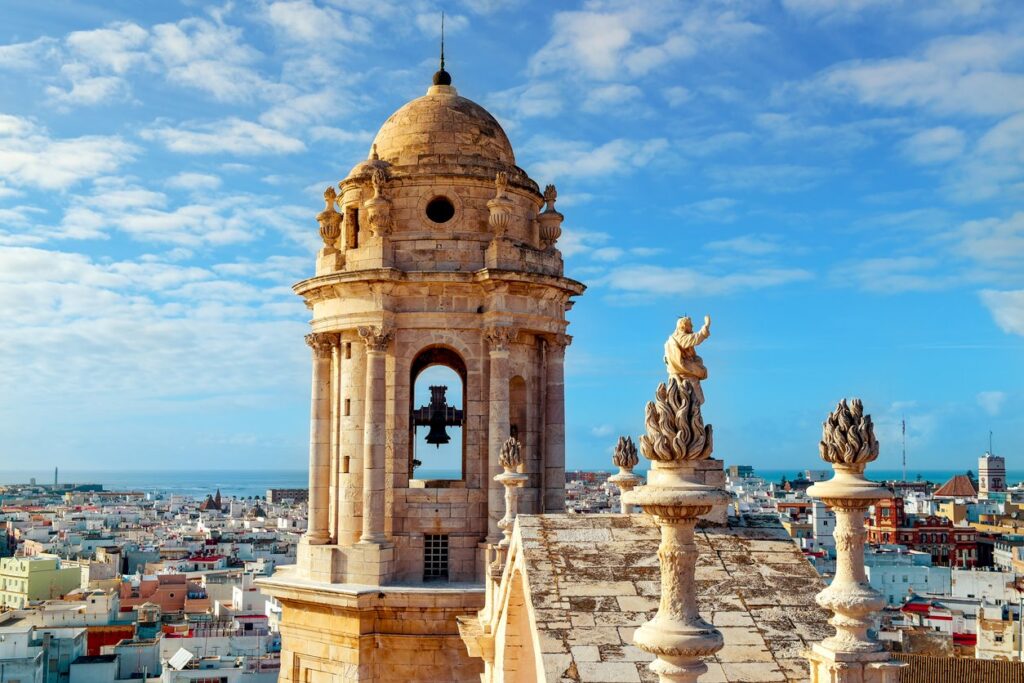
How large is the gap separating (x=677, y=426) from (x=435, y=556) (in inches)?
516

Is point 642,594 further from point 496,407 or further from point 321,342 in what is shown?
point 321,342

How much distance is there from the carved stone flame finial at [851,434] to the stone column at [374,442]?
39.8 ft

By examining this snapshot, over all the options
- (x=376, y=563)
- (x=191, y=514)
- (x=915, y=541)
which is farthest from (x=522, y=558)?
(x=191, y=514)

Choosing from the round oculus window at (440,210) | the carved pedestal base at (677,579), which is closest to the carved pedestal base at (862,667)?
the carved pedestal base at (677,579)

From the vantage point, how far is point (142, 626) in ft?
223

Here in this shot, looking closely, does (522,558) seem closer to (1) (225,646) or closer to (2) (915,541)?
(1) (225,646)

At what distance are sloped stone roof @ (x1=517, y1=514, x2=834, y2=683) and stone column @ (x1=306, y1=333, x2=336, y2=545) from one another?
9.88 meters

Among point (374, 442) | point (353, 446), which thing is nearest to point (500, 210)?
point (374, 442)

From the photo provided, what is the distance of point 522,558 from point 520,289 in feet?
32.2

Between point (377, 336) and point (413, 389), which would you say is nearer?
point (377, 336)

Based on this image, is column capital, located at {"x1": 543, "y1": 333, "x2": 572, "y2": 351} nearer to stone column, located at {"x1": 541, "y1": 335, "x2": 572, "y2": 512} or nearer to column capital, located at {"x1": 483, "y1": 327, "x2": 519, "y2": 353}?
stone column, located at {"x1": 541, "y1": 335, "x2": 572, "y2": 512}

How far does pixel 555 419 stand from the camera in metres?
19.8

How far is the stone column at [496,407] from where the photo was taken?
60.5 ft

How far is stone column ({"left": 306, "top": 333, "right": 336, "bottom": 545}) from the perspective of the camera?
19375mm
